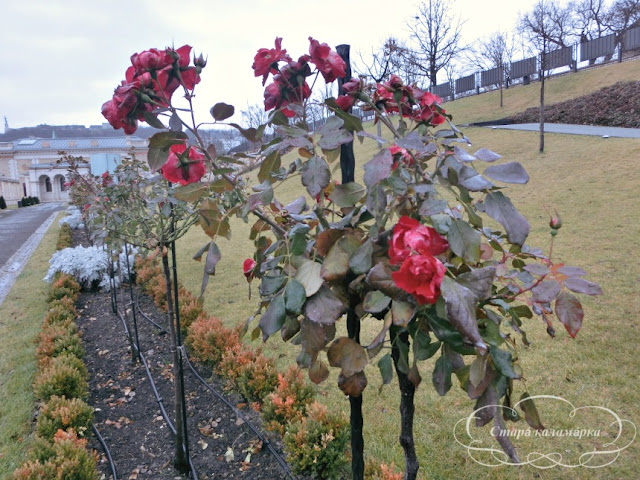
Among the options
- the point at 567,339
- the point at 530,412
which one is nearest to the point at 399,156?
the point at 530,412

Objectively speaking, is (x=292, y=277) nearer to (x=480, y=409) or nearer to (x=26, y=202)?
(x=480, y=409)

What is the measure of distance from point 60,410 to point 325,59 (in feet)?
8.75

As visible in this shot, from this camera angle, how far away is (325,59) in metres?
1.01

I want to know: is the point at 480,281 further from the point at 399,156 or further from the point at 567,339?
the point at 567,339

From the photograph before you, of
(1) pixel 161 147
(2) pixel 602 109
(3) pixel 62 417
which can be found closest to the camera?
(1) pixel 161 147

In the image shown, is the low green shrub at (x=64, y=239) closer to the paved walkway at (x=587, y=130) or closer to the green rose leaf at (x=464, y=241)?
the green rose leaf at (x=464, y=241)

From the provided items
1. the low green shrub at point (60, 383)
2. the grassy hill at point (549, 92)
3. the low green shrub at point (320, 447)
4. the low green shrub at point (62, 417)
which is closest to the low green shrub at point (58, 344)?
the low green shrub at point (60, 383)

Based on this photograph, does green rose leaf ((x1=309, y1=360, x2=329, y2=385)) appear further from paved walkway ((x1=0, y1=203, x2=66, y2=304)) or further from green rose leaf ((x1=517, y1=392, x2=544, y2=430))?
paved walkway ((x1=0, y1=203, x2=66, y2=304))

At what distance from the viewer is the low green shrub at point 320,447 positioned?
6.86 ft

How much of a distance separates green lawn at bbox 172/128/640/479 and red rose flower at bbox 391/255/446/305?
0.49 meters

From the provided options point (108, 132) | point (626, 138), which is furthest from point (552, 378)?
point (108, 132)

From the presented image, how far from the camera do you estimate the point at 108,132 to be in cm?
5881

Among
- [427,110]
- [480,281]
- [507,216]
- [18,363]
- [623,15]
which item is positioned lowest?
[18,363]

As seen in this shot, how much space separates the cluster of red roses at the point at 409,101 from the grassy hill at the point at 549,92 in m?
17.3
